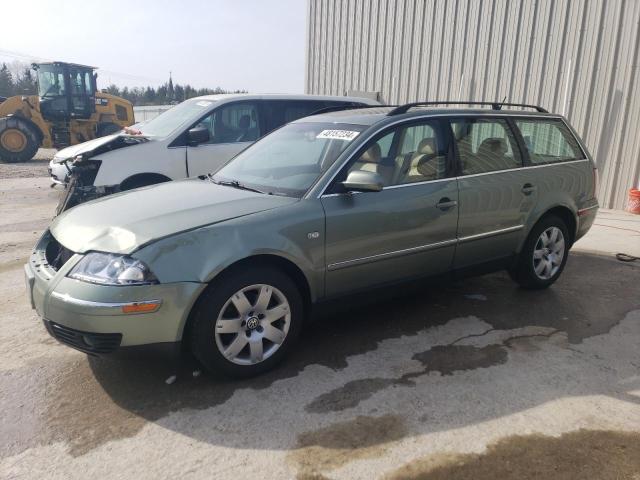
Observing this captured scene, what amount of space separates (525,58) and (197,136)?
6713mm

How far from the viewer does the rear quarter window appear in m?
4.72

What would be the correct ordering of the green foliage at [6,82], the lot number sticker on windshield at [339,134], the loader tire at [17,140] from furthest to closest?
the green foliage at [6,82] < the loader tire at [17,140] < the lot number sticker on windshield at [339,134]

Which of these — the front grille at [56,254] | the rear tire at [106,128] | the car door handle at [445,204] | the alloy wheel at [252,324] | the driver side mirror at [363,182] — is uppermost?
the driver side mirror at [363,182]

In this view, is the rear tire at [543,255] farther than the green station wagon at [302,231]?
Yes

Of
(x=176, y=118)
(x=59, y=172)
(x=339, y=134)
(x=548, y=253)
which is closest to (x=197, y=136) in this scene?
(x=176, y=118)

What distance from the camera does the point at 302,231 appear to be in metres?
3.29

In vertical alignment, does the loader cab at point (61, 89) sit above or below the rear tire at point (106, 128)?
above

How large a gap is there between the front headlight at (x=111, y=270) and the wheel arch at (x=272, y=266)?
32 centimetres

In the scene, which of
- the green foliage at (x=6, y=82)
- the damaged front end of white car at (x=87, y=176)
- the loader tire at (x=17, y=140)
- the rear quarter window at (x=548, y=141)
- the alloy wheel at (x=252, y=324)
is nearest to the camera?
the alloy wheel at (x=252, y=324)

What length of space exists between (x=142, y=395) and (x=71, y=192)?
148 inches

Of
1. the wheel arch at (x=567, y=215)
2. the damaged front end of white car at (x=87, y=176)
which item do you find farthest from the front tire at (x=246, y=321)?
the damaged front end of white car at (x=87, y=176)

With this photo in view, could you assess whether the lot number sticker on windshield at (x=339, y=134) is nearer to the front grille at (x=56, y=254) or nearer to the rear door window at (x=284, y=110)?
the front grille at (x=56, y=254)

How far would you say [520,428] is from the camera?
2.79m

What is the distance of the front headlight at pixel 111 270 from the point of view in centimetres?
280
